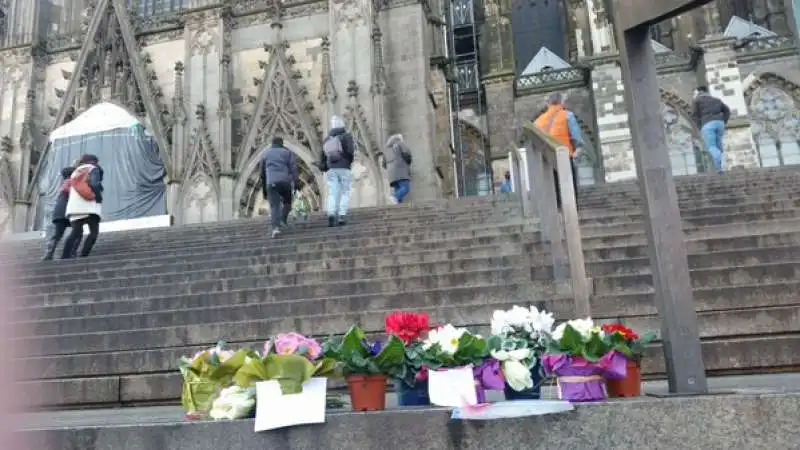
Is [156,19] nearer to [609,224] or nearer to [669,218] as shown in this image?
[609,224]

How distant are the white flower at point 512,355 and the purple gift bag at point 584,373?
116mm

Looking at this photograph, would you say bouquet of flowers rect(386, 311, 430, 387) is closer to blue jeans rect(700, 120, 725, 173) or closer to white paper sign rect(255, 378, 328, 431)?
white paper sign rect(255, 378, 328, 431)

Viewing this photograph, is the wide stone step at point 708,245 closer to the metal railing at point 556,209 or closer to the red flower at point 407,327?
the metal railing at point 556,209

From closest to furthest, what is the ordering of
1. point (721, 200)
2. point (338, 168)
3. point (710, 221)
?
point (710, 221)
point (721, 200)
point (338, 168)

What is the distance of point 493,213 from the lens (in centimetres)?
944

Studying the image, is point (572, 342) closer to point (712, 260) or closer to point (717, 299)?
point (717, 299)

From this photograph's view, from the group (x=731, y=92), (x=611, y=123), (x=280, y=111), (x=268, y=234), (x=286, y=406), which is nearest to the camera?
(x=286, y=406)

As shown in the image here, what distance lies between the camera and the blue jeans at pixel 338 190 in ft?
32.6

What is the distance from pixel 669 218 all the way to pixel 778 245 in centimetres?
379

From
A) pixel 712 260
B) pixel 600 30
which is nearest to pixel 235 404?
pixel 712 260

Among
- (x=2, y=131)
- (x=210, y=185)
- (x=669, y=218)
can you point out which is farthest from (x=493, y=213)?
(x=2, y=131)

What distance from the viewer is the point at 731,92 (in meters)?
21.1

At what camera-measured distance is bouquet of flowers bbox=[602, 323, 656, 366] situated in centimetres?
290

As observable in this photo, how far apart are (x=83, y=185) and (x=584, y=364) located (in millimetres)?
8462
